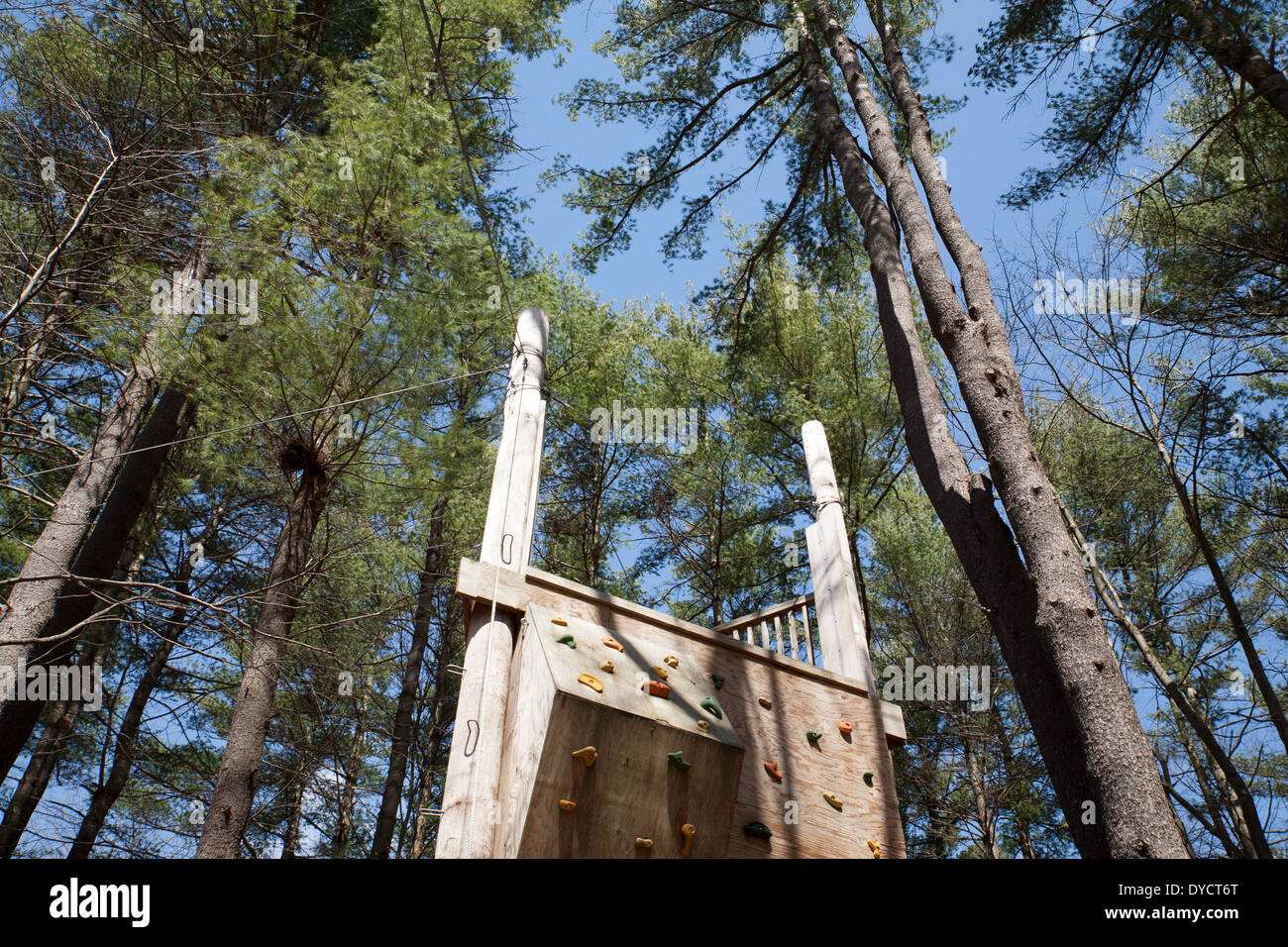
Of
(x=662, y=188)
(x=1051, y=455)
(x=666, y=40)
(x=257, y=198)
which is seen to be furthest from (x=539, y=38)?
(x=1051, y=455)

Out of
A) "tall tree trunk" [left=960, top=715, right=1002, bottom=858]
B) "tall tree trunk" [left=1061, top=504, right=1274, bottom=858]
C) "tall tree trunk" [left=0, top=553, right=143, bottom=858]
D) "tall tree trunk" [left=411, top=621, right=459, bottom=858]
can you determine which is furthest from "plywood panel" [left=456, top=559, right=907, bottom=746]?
"tall tree trunk" [left=411, top=621, right=459, bottom=858]

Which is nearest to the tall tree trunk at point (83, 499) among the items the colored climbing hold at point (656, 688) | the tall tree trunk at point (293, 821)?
the colored climbing hold at point (656, 688)

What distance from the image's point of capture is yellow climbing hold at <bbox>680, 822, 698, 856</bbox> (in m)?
2.82

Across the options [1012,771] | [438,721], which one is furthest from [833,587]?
[438,721]

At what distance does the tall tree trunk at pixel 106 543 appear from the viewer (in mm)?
6188

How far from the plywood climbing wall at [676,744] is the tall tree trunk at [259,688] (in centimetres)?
192

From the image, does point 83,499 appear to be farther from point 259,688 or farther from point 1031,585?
point 1031,585

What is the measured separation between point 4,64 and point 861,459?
8.32 meters

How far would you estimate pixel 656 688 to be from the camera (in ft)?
10.1

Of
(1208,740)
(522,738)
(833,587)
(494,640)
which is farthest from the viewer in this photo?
(1208,740)

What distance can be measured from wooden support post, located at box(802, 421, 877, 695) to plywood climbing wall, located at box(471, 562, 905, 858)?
318 mm

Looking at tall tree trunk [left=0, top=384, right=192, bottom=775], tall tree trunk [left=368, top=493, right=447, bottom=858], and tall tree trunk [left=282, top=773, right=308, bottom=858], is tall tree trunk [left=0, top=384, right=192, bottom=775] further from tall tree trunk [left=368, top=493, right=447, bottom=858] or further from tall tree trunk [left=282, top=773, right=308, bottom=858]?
tall tree trunk [left=282, top=773, right=308, bottom=858]

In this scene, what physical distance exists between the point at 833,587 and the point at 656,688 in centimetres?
230

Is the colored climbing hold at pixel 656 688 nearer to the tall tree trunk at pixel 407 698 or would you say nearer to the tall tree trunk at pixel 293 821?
the tall tree trunk at pixel 407 698
